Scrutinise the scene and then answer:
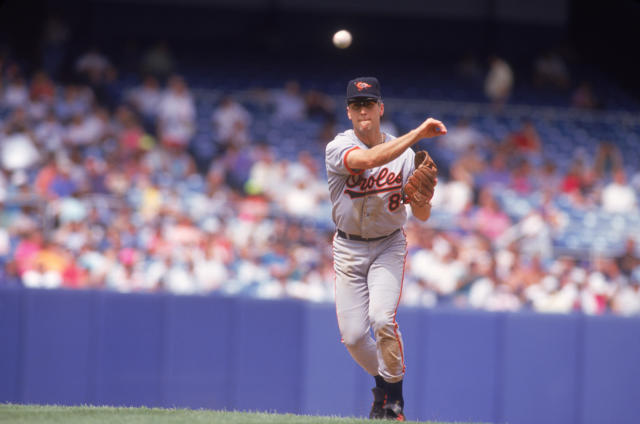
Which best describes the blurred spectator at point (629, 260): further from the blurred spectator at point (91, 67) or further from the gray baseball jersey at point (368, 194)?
the blurred spectator at point (91, 67)

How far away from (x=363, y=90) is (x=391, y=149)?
1.72 feet

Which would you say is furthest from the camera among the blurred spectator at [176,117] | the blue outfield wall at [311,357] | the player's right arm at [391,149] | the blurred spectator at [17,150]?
the blurred spectator at [176,117]

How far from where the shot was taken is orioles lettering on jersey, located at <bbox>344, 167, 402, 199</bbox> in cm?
504

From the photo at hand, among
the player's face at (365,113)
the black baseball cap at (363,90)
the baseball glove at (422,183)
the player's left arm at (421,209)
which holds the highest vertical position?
the black baseball cap at (363,90)

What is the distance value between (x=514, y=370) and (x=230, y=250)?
336cm

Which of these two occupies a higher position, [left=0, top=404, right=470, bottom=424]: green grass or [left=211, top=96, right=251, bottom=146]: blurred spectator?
[left=211, top=96, right=251, bottom=146]: blurred spectator

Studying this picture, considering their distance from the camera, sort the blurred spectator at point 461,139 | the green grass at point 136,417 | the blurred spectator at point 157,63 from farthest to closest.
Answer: the blurred spectator at point 157,63
the blurred spectator at point 461,139
the green grass at point 136,417

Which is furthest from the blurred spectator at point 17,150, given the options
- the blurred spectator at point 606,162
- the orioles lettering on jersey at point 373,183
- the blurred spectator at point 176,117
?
the blurred spectator at point 606,162

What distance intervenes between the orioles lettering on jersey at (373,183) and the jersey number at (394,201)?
0.04 metres

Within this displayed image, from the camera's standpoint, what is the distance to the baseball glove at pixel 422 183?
4832 millimetres

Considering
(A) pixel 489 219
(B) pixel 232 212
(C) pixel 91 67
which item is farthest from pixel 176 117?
(A) pixel 489 219

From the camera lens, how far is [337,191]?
5.15 meters

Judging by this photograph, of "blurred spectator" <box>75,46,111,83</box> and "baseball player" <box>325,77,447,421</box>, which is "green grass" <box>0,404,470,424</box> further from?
"blurred spectator" <box>75,46,111,83</box>

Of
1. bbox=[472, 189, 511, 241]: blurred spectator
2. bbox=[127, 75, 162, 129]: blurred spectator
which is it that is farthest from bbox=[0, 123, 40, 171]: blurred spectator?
bbox=[472, 189, 511, 241]: blurred spectator
